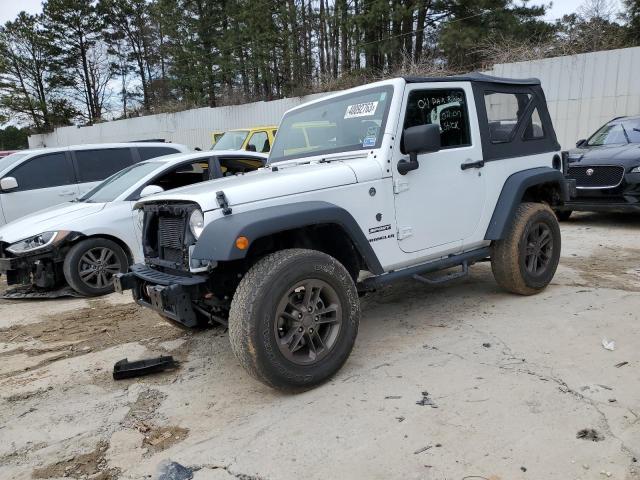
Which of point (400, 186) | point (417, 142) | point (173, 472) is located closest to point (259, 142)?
point (400, 186)

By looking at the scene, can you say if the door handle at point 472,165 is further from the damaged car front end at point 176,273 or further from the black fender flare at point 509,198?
the damaged car front end at point 176,273

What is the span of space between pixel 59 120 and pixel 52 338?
157 ft

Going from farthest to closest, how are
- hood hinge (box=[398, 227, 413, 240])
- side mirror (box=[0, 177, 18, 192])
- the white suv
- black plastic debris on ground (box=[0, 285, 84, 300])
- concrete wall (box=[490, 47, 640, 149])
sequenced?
concrete wall (box=[490, 47, 640, 149]) → the white suv → side mirror (box=[0, 177, 18, 192]) → black plastic debris on ground (box=[0, 285, 84, 300]) → hood hinge (box=[398, 227, 413, 240])

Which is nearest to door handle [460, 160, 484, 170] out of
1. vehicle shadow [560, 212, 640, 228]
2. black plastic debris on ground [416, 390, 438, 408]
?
black plastic debris on ground [416, 390, 438, 408]

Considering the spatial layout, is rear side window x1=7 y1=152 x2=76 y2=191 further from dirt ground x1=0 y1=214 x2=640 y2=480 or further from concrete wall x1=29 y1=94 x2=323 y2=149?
concrete wall x1=29 y1=94 x2=323 y2=149

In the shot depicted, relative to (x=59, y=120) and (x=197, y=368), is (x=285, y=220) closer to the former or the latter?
(x=197, y=368)

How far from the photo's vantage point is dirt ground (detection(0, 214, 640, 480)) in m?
2.54

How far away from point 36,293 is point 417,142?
506 centimetres

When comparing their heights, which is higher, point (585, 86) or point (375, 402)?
point (585, 86)

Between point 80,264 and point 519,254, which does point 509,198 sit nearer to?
point 519,254

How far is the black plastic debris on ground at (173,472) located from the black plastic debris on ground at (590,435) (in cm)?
201

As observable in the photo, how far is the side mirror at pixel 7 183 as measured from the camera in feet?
24.6

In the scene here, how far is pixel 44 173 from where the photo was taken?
786cm

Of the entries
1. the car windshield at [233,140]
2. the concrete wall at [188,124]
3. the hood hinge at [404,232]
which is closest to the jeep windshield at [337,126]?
the hood hinge at [404,232]
